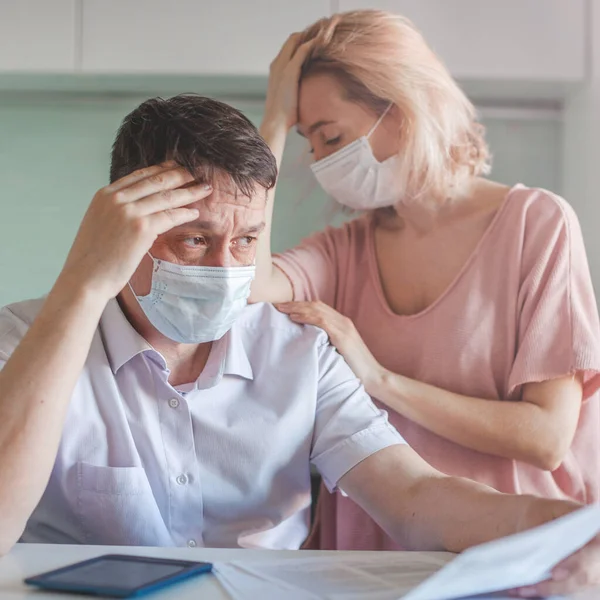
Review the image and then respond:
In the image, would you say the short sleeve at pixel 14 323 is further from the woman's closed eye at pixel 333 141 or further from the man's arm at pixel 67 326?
the woman's closed eye at pixel 333 141

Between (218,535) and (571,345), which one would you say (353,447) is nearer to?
(218,535)

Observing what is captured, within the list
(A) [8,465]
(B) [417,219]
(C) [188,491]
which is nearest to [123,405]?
(C) [188,491]

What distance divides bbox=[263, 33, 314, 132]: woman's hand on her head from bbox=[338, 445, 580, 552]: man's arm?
2.68 ft

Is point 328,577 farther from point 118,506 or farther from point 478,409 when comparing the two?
point 478,409

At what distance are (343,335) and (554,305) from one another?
15.8 inches

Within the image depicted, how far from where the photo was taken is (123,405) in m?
1.34

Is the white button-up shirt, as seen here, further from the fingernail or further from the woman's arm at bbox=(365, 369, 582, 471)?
the fingernail

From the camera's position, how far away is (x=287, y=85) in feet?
6.01

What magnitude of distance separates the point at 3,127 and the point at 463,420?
5.25 feet

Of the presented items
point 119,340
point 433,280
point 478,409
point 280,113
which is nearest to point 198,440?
point 119,340

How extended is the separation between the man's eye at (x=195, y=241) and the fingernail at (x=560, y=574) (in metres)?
0.68

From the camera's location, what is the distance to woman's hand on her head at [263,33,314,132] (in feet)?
5.99

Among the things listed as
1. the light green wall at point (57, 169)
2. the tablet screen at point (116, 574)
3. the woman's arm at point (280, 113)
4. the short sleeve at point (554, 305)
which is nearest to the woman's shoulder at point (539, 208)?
the short sleeve at point (554, 305)

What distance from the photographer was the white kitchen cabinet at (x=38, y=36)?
2.25m
